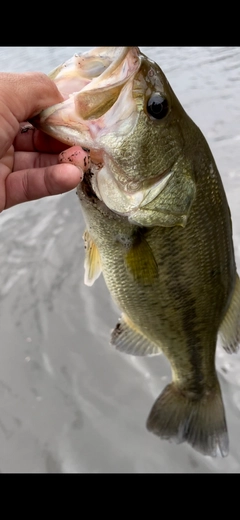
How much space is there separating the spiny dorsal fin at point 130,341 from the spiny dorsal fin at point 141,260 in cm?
49

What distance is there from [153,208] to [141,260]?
191mm

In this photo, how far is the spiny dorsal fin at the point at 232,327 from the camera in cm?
188

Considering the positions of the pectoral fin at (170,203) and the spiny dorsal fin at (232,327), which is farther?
the spiny dorsal fin at (232,327)

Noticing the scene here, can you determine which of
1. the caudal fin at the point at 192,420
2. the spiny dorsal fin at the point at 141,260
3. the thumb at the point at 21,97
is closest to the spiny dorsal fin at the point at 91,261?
the spiny dorsal fin at the point at 141,260

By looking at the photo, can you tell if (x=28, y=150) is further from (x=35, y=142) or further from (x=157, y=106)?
(x=157, y=106)

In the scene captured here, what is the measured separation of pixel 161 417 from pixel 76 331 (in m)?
0.90

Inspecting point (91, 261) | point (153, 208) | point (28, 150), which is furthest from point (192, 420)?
point (28, 150)

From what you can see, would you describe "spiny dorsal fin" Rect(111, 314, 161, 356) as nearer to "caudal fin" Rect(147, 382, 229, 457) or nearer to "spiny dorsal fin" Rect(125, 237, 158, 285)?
"caudal fin" Rect(147, 382, 229, 457)

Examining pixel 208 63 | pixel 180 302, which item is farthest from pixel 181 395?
pixel 208 63

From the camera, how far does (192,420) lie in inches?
80.6

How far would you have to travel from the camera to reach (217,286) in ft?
5.61

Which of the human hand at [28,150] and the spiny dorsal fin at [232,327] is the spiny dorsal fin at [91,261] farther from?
the spiny dorsal fin at [232,327]

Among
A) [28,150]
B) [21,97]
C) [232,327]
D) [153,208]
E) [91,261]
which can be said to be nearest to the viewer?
[21,97]

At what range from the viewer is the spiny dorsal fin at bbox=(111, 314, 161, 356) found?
6.67 feet
